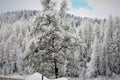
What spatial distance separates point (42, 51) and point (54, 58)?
0.60 meters

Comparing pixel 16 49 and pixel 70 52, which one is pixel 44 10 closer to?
pixel 70 52

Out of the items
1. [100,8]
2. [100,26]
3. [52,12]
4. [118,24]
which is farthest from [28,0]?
[100,26]

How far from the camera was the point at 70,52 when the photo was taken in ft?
33.8

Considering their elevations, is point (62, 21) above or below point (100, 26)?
below

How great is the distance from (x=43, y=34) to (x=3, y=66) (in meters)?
16.5

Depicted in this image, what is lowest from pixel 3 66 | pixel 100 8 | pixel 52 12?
pixel 3 66

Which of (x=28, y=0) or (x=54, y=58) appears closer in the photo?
(x=54, y=58)

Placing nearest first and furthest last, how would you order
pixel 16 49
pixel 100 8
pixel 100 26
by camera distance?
pixel 100 8
pixel 16 49
pixel 100 26

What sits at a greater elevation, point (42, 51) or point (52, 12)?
point (52, 12)

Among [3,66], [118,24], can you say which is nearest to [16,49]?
[3,66]

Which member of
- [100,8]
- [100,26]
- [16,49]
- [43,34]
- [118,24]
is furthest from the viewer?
[100,26]

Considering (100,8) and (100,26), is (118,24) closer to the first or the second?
(100,26)

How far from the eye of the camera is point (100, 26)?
30953 millimetres

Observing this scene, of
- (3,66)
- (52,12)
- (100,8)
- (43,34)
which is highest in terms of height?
(100,8)
